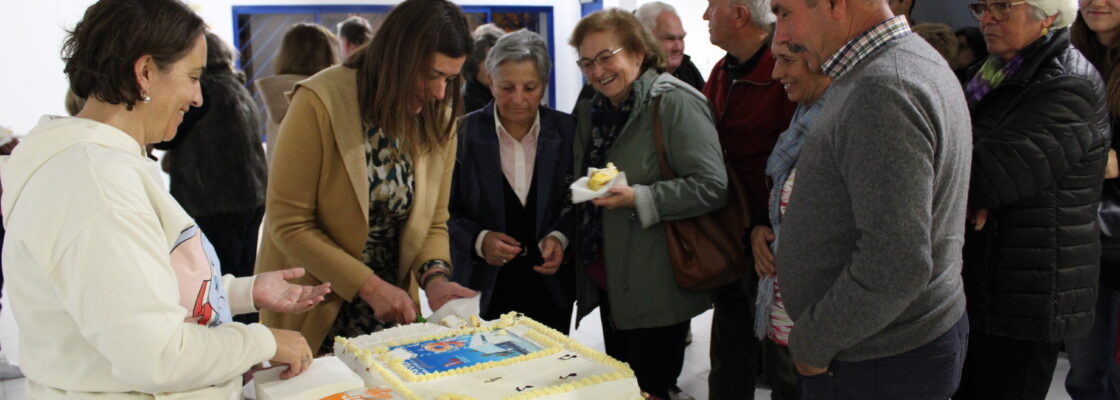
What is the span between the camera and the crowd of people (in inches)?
50.9

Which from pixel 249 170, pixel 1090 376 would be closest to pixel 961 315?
pixel 1090 376

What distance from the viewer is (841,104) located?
4.99ft

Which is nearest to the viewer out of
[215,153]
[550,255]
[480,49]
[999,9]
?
[999,9]

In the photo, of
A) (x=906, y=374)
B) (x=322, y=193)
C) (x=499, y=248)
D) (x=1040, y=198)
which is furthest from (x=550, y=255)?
(x=1040, y=198)

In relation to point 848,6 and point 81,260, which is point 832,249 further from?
point 81,260

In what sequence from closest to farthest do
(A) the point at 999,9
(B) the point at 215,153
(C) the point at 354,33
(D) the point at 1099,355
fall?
(A) the point at 999,9, (D) the point at 1099,355, (B) the point at 215,153, (C) the point at 354,33

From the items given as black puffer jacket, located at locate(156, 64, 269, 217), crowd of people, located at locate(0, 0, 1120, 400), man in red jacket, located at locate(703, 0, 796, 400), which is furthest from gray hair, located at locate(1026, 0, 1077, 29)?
black puffer jacket, located at locate(156, 64, 269, 217)

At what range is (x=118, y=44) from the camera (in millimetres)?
1315

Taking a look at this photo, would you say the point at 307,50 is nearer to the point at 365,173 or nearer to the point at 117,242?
the point at 365,173

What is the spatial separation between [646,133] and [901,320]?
1.29 meters

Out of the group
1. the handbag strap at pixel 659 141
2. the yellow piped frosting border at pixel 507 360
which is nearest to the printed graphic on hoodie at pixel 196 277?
the yellow piped frosting border at pixel 507 360

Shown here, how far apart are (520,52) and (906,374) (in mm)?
1578

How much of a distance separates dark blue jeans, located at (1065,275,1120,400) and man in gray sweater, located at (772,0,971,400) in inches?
67.8

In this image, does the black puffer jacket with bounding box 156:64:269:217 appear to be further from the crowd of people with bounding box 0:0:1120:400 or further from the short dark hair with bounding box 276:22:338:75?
the short dark hair with bounding box 276:22:338:75
